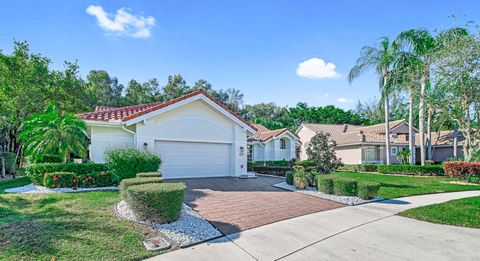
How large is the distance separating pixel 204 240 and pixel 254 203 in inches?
144

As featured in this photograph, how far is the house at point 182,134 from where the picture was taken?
1266 cm

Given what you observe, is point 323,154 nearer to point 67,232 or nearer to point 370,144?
point 67,232

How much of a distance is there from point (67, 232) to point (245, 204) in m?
5.21

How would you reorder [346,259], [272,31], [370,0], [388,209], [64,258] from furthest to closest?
[272,31]
[370,0]
[388,209]
[346,259]
[64,258]

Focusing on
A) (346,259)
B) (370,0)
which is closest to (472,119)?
(370,0)

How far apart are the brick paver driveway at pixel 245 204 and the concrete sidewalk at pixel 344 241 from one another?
533 mm

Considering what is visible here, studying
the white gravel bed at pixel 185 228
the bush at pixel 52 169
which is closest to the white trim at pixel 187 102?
the bush at pixel 52 169

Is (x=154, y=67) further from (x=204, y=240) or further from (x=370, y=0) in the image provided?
(x=204, y=240)

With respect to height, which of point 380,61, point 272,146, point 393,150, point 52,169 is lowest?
point 52,169

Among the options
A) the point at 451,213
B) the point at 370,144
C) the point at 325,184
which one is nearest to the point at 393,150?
the point at 370,144

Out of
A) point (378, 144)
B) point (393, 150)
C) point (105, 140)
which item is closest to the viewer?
point (105, 140)

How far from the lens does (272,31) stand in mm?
14000

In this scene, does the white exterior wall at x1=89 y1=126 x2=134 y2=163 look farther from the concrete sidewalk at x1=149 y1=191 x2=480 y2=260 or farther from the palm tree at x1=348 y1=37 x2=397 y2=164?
the palm tree at x1=348 y1=37 x2=397 y2=164

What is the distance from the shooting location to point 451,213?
8117 mm
